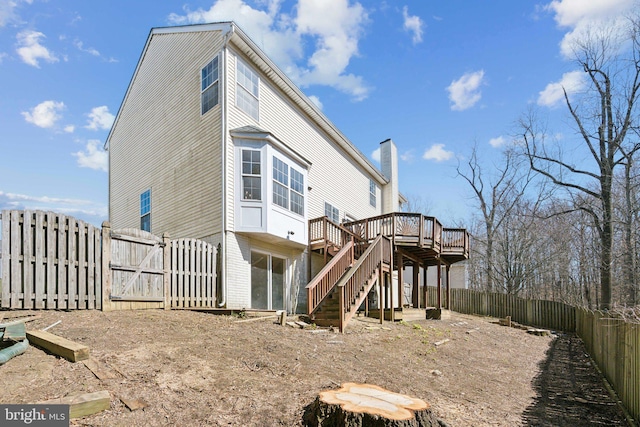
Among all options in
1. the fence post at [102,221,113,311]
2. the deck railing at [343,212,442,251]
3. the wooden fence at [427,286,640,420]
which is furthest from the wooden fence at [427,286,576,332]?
the fence post at [102,221,113,311]

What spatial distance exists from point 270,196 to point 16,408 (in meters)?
8.81

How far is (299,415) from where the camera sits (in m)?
4.08

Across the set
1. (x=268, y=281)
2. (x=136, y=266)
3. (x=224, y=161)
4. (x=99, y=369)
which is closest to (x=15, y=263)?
(x=136, y=266)

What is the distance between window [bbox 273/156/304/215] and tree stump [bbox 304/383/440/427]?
8.80 meters

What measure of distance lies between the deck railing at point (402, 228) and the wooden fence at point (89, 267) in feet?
23.3

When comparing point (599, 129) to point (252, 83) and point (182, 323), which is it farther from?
point (182, 323)

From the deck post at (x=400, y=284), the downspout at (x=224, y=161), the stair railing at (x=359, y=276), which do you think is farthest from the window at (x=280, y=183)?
the deck post at (x=400, y=284)

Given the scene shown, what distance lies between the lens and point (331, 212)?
17.6 m

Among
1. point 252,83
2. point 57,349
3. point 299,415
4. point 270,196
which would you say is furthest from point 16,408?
point 252,83

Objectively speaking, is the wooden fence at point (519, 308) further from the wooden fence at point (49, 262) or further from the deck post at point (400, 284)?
the wooden fence at point (49, 262)

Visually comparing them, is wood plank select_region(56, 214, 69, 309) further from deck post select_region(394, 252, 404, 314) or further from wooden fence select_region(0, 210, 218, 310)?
deck post select_region(394, 252, 404, 314)

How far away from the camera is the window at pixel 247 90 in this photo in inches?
489

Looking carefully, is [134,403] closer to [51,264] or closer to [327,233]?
[51,264]

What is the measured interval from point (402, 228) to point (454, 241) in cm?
414
